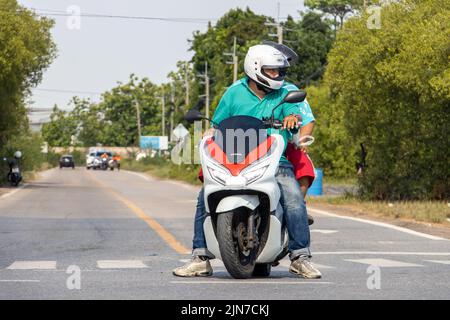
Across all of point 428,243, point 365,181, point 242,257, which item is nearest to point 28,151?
point 365,181

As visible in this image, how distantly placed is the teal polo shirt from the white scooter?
0.32 metres

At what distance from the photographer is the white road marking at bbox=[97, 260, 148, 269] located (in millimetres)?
12328

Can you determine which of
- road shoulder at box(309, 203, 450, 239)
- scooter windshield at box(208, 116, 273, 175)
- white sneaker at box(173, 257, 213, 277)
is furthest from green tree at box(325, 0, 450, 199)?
scooter windshield at box(208, 116, 273, 175)

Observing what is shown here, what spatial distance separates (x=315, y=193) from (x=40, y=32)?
54.5 ft

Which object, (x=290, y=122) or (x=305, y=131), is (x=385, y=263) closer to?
(x=305, y=131)

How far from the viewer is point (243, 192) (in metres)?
10.4

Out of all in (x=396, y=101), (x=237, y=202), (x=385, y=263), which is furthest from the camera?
(x=396, y=101)

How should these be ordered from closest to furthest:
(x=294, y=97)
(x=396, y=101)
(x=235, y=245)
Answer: (x=235, y=245)
(x=294, y=97)
(x=396, y=101)

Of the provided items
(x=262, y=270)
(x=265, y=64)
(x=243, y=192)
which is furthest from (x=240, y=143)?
(x=262, y=270)

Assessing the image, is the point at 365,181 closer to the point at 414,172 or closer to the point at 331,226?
the point at 414,172

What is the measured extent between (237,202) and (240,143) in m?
0.52

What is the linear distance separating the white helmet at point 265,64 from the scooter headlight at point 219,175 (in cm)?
106

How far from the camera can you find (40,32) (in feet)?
161

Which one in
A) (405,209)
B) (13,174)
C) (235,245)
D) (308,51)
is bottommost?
(13,174)
